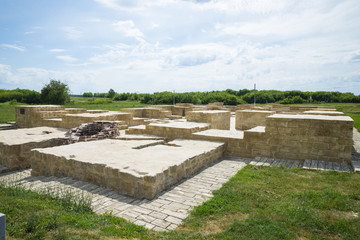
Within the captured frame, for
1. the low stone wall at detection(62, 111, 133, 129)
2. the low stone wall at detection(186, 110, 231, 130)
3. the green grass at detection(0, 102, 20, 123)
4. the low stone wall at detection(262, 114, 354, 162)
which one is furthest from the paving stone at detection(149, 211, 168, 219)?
the green grass at detection(0, 102, 20, 123)

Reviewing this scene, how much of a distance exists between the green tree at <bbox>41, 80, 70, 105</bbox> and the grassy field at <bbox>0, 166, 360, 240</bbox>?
3129 cm

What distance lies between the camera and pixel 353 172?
5.84 m

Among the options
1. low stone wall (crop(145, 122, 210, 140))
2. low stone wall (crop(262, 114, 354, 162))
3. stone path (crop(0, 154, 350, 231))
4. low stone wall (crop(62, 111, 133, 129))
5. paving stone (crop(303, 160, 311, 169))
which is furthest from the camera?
low stone wall (crop(62, 111, 133, 129))

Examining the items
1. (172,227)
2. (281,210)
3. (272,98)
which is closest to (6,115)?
(172,227)

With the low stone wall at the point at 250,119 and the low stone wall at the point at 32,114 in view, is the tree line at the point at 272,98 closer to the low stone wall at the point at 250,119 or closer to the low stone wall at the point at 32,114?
the low stone wall at the point at 32,114

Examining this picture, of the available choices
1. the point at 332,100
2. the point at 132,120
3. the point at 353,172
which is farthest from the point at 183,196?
the point at 332,100

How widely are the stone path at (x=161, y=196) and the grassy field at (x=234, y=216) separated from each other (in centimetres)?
23

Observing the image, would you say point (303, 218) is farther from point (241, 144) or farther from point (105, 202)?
point (241, 144)

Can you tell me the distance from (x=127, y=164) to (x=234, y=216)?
259 cm

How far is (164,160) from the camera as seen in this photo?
18.7 ft

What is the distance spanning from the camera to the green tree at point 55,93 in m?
32.7

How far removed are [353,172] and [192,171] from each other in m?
3.93

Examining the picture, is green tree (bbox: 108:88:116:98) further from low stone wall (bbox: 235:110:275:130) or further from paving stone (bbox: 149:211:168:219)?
paving stone (bbox: 149:211:168:219)

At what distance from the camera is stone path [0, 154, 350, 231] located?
3865 mm
